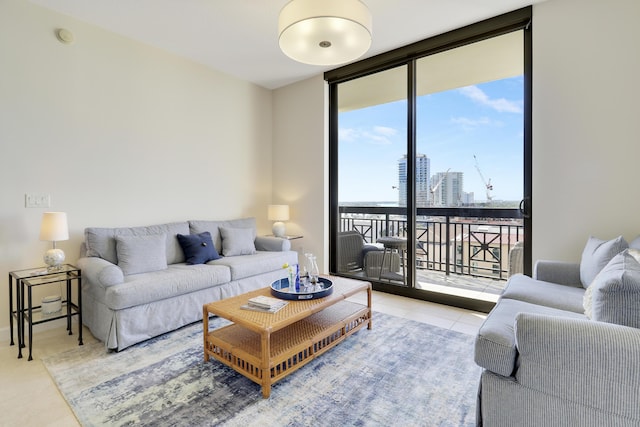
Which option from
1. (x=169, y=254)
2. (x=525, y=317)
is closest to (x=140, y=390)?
(x=169, y=254)

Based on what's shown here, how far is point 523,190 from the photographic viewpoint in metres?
2.89

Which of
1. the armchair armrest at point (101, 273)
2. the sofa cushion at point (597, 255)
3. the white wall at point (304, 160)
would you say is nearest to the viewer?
the sofa cushion at point (597, 255)

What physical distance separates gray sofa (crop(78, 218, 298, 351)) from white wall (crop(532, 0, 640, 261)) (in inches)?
108

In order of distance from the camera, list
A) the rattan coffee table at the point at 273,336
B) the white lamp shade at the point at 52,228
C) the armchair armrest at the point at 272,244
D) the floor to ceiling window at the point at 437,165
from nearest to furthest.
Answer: the rattan coffee table at the point at 273,336
the white lamp shade at the point at 52,228
the floor to ceiling window at the point at 437,165
the armchair armrest at the point at 272,244

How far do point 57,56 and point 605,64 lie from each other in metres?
4.62

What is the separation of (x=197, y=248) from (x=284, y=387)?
1.89m

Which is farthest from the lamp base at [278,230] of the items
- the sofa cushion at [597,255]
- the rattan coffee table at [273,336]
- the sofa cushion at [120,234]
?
the sofa cushion at [597,255]

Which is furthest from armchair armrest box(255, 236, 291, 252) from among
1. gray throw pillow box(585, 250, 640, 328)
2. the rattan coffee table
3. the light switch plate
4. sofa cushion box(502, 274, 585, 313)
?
gray throw pillow box(585, 250, 640, 328)

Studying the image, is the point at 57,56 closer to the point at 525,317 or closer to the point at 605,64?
the point at 525,317

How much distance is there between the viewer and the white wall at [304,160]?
4.22 m

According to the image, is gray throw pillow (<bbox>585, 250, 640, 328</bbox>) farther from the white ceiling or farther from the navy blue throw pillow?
the navy blue throw pillow

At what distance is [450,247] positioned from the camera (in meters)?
3.80

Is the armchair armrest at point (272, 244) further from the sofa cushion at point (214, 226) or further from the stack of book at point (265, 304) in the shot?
the stack of book at point (265, 304)

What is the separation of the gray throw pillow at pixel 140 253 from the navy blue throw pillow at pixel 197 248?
30 cm
